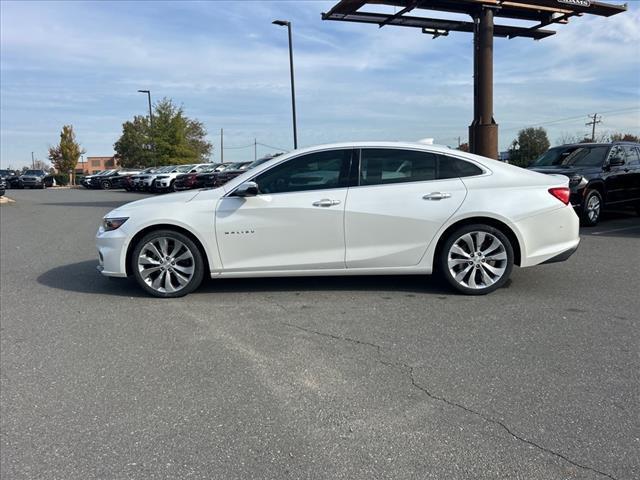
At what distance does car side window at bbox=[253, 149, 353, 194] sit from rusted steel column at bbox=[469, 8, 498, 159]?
991cm

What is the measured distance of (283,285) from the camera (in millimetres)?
6027

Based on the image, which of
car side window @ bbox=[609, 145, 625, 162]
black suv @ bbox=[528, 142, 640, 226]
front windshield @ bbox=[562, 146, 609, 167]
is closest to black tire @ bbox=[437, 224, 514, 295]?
black suv @ bbox=[528, 142, 640, 226]

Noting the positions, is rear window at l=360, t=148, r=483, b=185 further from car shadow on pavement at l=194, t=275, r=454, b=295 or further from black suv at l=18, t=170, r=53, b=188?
black suv at l=18, t=170, r=53, b=188

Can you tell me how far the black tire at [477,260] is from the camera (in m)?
5.40

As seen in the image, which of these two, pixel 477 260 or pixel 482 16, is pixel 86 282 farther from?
pixel 482 16

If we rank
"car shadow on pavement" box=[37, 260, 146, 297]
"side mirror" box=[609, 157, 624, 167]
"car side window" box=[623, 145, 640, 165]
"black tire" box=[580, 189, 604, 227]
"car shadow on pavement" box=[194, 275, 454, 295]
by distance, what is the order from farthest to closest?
"car side window" box=[623, 145, 640, 165]
"side mirror" box=[609, 157, 624, 167]
"black tire" box=[580, 189, 604, 227]
"car shadow on pavement" box=[37, 260, 146, 297]
"car shadow on pavement" box=[194, 275, 454, 295]

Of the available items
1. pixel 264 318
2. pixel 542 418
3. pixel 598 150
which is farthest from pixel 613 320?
pixel 598 150

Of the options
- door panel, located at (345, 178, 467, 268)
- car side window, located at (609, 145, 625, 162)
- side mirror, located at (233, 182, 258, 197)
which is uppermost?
car side window, located at (609, 145, 625, 162)

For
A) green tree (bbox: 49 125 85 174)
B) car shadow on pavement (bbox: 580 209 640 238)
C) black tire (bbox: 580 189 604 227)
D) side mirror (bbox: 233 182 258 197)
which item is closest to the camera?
side mirror (bbox: 233 182 258 197)

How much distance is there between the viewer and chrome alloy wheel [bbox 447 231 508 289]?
5414mm

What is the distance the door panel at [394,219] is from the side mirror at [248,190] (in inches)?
37.7

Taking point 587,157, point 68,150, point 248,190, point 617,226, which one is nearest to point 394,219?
point 248,190

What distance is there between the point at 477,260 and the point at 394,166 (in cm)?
129

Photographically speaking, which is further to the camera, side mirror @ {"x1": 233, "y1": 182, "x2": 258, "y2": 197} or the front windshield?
the front windshield
